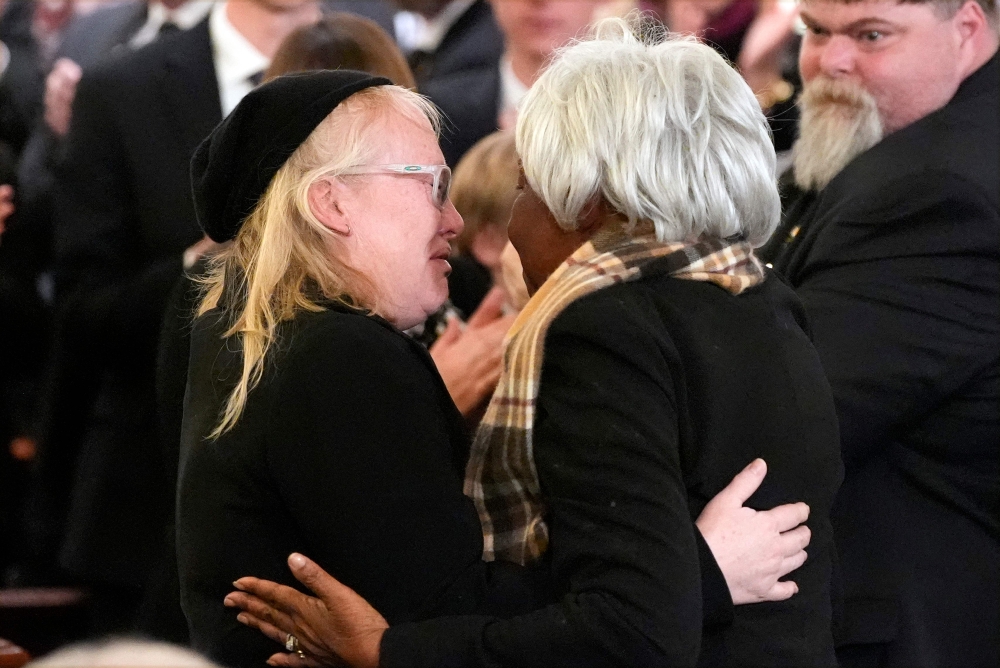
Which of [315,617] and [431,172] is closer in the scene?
[315,617]

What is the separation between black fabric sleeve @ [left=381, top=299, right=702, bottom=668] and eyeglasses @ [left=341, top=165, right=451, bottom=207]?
447 mm

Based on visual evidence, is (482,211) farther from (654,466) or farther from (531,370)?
(654,466)

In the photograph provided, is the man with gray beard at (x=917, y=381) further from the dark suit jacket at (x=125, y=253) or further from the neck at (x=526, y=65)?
the dark suit jacket at (x=125, y=253)

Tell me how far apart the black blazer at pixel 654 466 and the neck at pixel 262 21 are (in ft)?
6.77

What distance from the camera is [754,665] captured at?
6.60ft

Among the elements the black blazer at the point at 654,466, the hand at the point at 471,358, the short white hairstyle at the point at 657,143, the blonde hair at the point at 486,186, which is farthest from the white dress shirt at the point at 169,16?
the black blazer at the point at 654,466

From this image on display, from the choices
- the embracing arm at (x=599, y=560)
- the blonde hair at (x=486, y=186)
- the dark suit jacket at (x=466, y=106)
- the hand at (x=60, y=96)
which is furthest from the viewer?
the hand at (x=60, y=96)

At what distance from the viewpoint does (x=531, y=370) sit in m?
1.96

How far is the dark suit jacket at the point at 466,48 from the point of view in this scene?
476 cm

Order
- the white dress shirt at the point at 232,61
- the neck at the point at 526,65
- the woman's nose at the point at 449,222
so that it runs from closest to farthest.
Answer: the woman's nose at the point at 449,222 → the white dress shirt at the point at 232,61 → the neck at the point at 526,65

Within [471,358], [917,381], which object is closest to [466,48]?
[471,358]

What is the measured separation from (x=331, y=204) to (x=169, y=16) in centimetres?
309

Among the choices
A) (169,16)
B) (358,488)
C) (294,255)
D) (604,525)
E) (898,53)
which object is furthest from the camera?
(169,16)

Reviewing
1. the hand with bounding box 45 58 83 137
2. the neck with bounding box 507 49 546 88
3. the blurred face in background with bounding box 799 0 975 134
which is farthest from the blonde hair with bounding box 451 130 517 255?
the hand with bounding box 45 58 83 137
